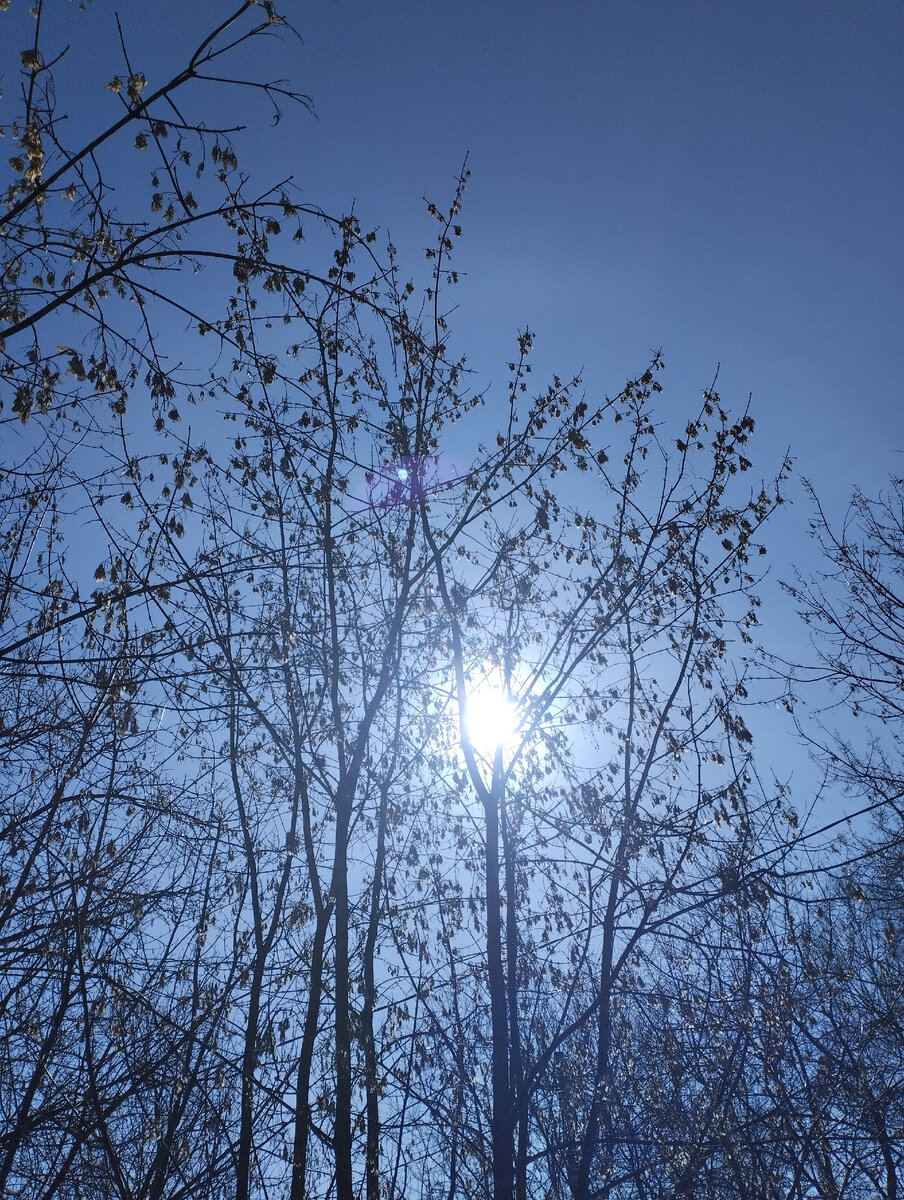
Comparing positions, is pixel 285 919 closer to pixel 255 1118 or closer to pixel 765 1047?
pixel 255 1118

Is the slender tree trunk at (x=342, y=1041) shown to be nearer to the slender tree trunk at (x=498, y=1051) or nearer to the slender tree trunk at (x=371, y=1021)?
the slender tree trunk at (x=371, y=1021)

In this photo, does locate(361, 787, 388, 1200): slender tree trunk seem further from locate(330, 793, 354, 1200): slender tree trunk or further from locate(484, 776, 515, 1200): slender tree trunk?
locate(484, 776, 515, 1200): slender tree trunk

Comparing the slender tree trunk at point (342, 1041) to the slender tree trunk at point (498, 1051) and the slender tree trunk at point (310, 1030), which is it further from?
the slender tree trunk at point (498, 1051)

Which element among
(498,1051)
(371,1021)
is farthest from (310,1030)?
(498,1051)

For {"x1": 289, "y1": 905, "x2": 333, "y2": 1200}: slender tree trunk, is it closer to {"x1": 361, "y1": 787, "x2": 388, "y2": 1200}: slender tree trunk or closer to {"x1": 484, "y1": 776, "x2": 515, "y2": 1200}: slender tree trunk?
{"x1": 361, "y1": 787, "x2": 388, "y2": 1200}: slender tree trunk

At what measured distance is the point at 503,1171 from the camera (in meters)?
5.73

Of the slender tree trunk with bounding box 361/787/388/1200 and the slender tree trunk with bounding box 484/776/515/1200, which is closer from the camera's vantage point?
the slender tree trunk with bounding box 484/776/515/1200

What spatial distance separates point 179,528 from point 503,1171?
17.2 feet

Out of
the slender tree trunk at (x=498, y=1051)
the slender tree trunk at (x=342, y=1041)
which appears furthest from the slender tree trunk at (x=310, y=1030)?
the slender tree trunk at (x=498, y=1051)

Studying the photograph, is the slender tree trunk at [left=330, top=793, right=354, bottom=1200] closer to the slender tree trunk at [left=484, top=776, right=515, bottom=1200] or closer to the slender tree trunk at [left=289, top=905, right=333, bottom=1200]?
the slender tree trunk at [left=289, top=905, right=333, bottom=1200]

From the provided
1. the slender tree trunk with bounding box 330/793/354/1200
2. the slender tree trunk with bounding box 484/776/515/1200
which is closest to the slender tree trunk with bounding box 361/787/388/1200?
the slender tree trunk with bounding box 330/793/354/1200

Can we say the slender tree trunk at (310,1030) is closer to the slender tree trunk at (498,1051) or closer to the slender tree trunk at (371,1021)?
the slender tree trunk at (371,1021)

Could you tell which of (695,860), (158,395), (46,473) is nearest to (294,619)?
(46,473)

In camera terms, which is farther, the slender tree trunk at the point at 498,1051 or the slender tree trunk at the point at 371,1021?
the slender tree trunk at the point at 371,1021
